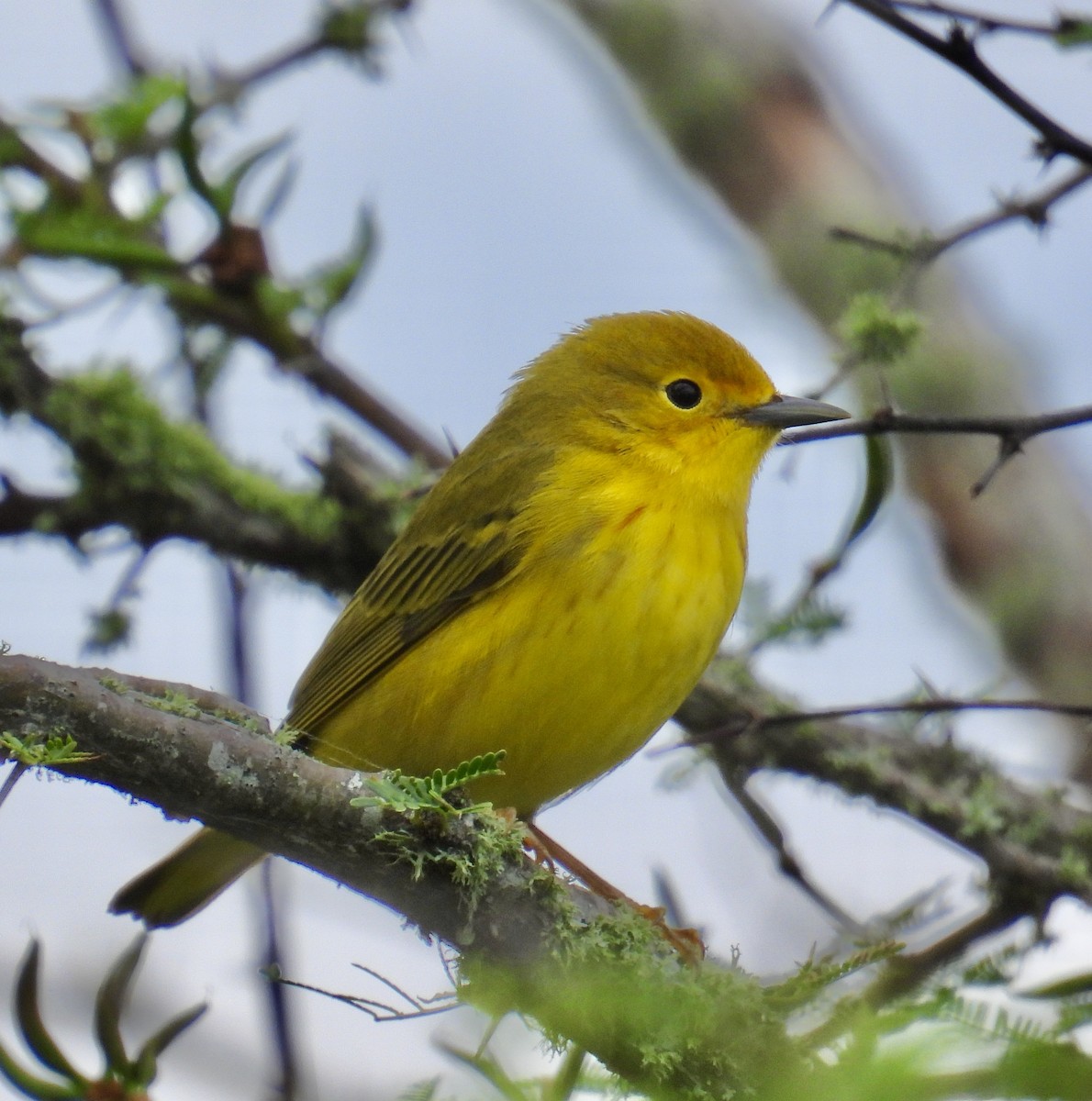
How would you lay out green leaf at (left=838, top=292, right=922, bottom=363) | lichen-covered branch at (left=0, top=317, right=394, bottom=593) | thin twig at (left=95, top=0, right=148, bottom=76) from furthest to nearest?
1. thin twig at (left=95, top=0, right=148, bottom=76)
2. lichen-covered branch at (left=0, top=317, right=394, bottom=593)
3. green leaf at (left=838, top=292, right=922, bottom=363)

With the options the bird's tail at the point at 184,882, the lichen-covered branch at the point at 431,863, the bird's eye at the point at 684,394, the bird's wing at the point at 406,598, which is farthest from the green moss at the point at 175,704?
the bird's eye at the point at 684,394

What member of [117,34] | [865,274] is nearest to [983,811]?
[865,274]

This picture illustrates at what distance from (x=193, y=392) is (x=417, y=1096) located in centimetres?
355

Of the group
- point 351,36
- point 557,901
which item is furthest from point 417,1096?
point 351,36

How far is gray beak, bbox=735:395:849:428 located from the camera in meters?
4.73

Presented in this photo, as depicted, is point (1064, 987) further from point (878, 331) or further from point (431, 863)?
point (878, 331)

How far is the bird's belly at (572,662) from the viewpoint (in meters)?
3.97


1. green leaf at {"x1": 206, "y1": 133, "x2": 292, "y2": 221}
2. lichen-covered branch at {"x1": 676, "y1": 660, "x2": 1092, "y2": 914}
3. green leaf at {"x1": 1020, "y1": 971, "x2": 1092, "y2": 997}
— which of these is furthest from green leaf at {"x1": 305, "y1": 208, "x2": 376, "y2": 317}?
green leaf at {"x1": 1020, "y1": 971, "x2": 1092, "y2": 997}

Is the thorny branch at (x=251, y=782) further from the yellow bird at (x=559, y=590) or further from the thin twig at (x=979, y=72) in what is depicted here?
the thin twig at (x=979, y=72)

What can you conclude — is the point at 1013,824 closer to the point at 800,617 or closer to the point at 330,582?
the point at 800,617

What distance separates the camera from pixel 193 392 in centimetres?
513

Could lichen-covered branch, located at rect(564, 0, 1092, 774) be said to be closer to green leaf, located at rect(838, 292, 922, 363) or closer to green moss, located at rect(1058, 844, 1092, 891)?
green moss, located at rect(1058, 844, 1092, 891)

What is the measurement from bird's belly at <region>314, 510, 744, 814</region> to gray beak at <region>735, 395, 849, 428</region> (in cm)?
63

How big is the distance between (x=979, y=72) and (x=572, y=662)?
181cm
